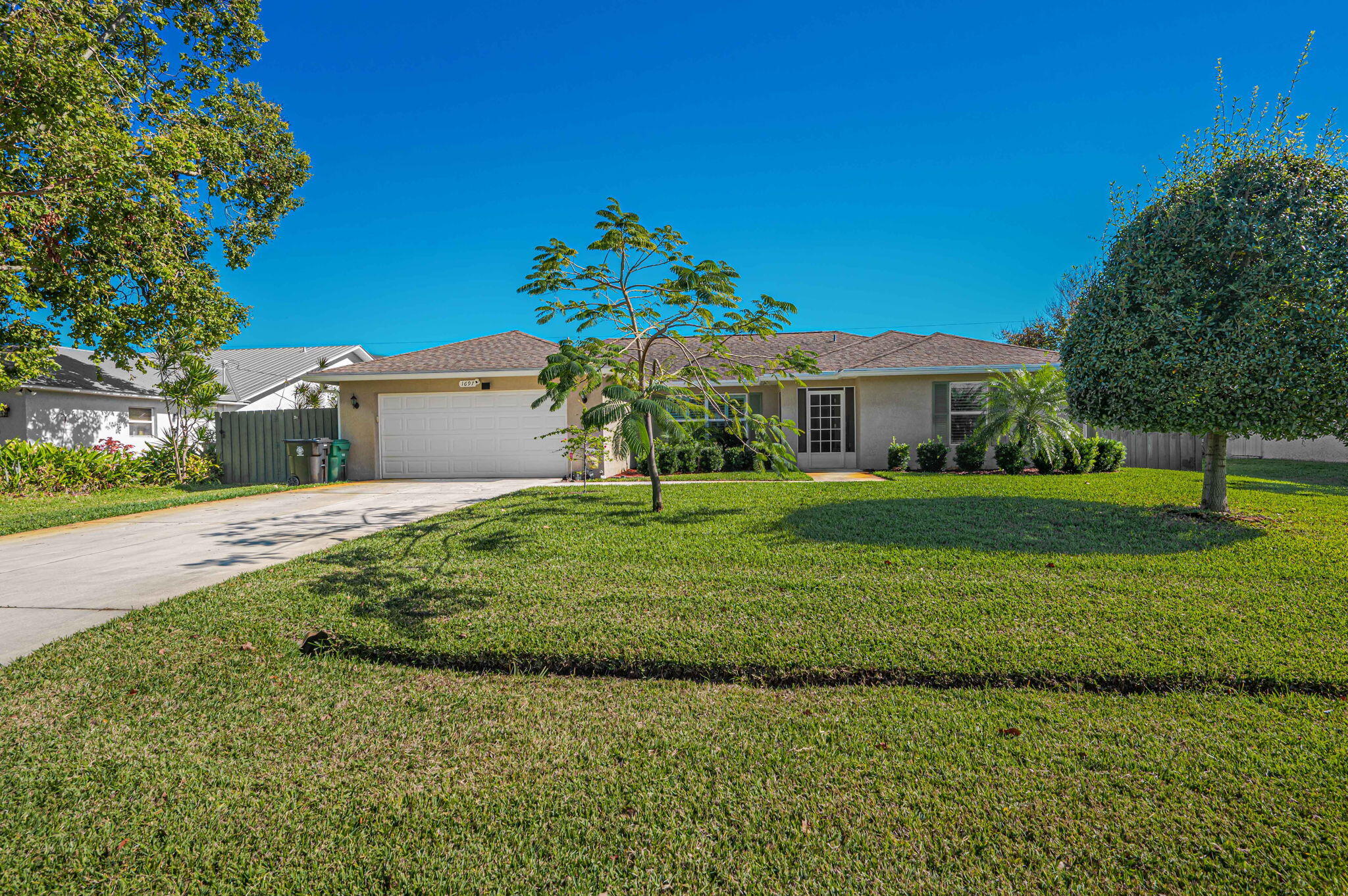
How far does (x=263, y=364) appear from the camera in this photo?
23.5 meters

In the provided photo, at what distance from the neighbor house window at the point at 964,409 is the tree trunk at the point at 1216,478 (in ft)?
22.8

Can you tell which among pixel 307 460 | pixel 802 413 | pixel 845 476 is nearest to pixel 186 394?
pixel 307 460

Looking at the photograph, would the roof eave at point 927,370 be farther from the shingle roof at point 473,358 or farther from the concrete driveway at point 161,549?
the concrete driveway at point 161,549

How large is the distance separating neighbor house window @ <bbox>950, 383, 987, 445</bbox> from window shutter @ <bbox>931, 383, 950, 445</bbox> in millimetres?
78

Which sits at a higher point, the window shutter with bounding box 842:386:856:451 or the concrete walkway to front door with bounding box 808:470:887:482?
the window shutter with bounding box 842:386:856:451

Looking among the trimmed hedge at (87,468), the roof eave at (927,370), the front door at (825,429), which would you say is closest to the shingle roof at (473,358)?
the trimmed hedge at (87,468)

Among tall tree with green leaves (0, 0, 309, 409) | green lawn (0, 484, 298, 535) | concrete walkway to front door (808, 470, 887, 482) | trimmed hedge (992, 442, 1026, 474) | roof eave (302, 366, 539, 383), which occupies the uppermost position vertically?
tall tree with green leaves (0, 0, 309, 409)

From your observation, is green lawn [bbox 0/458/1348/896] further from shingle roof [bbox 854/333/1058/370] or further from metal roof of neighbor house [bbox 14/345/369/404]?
metal roof of neighbor house [bbox 14/345/369/404]

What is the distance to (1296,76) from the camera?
6328 mm

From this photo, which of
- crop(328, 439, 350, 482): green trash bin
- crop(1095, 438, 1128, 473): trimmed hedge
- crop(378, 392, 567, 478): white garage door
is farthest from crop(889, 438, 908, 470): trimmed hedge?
crop(328, 439, 350, 482): green trash bin

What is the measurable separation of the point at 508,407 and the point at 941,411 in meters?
10.5

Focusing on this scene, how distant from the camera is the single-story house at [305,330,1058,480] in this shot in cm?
1397

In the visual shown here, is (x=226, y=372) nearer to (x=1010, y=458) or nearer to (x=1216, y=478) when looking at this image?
(x=1010, y=458)

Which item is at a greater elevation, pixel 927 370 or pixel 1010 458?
pixel 927 370
